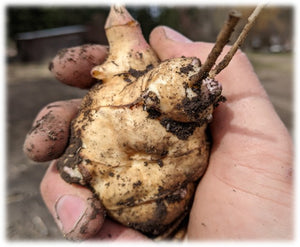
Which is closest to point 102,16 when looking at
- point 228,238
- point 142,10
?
point 142,10

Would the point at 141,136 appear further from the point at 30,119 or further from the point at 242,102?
the point at 30,119

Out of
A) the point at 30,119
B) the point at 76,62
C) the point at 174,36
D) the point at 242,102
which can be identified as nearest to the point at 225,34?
the point at 242,102

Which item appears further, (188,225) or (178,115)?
(188,225)

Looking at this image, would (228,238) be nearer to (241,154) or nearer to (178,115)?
(241,154)

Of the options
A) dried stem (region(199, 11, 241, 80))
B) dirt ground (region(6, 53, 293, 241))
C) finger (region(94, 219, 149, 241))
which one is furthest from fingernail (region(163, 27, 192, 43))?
dirt ground (region(6, 53, 293, 241))

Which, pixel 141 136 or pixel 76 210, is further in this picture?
pixel 76 210
